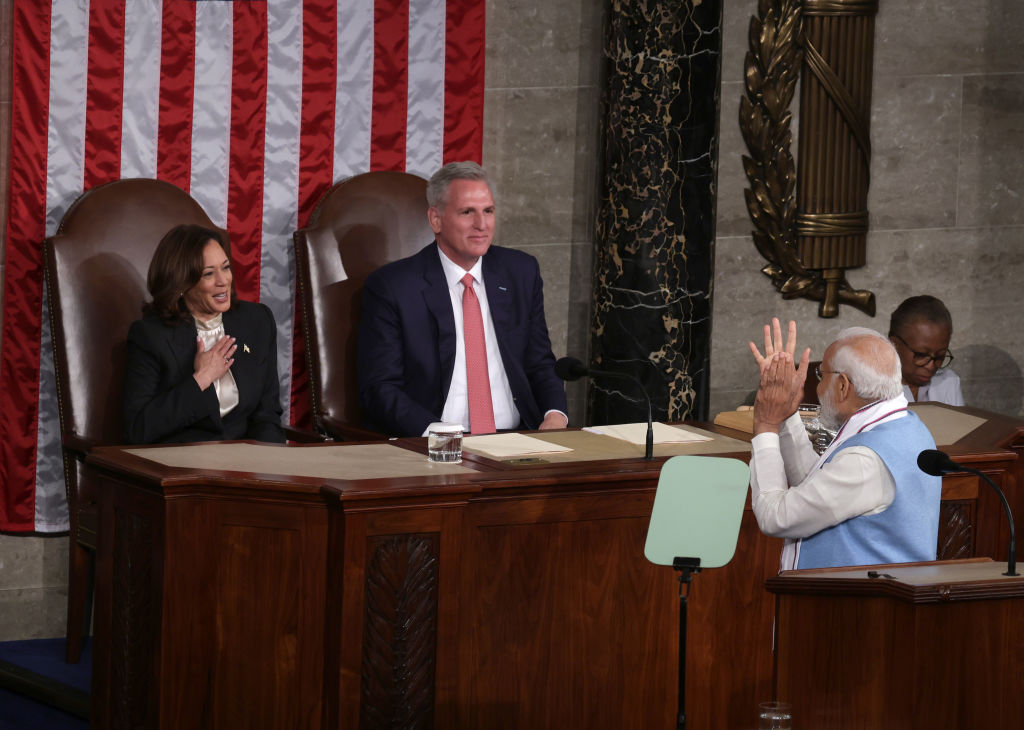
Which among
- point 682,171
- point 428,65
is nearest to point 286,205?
point 428,65

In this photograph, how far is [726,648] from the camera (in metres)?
4.12

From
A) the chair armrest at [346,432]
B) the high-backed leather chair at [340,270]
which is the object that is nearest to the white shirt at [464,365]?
the chair armrest at [346,432]

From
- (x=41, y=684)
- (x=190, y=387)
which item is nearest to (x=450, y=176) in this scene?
(x=190, y=387)

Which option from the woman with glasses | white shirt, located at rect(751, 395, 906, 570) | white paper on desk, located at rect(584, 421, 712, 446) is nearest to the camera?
white shirt, located at rect(751, 395, 906, 570)

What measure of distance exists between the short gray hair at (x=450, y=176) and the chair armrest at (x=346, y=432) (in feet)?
2.86

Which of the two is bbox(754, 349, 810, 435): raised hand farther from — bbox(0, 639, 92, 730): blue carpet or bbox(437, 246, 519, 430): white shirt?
bbox(0, 639, 92, 730): blue carpet

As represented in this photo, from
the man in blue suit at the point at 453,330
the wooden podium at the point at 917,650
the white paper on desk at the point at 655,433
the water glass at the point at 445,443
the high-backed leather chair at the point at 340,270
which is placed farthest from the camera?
the high-backed leather chair at the point at 340,270

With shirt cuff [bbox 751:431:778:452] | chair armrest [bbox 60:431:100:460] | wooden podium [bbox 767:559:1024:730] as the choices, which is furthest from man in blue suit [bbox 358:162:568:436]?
wooden podium [bbox 767:559:1024:730]

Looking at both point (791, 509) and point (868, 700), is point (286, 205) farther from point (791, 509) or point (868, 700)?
point (868, 700)

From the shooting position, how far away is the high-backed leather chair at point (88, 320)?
5.02 metres

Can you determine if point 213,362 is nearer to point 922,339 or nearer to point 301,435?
point 301,435

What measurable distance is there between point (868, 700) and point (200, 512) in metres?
1.69

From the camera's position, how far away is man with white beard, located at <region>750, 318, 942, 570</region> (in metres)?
3.37

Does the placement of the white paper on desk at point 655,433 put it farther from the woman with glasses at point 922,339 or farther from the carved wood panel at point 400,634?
the woman with glasses at point 922,339
